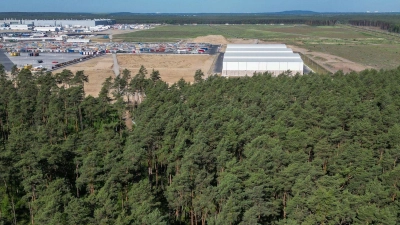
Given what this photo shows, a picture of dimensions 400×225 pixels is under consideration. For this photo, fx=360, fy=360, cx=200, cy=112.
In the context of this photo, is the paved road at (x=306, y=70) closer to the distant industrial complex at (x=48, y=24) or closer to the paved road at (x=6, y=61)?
the paved road at (x=6, y=61)

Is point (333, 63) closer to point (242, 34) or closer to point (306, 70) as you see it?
point (306, 70)

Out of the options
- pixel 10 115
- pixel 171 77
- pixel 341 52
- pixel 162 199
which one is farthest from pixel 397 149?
pixel 341 52

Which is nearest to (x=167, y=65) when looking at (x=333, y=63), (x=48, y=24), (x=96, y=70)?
(x=96, y=70)

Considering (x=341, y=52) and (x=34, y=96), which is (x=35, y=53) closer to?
(x=34, y=96)

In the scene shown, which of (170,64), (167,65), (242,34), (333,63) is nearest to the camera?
(167,65)

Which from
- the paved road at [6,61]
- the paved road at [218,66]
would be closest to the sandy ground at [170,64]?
the paved road at [218,66]

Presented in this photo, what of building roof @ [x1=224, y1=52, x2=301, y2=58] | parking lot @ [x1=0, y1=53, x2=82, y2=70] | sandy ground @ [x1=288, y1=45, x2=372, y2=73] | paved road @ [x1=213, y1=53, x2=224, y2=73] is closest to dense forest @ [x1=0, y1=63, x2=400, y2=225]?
paved road @ [x1=213, y1=53, x2=224, y2=73]
